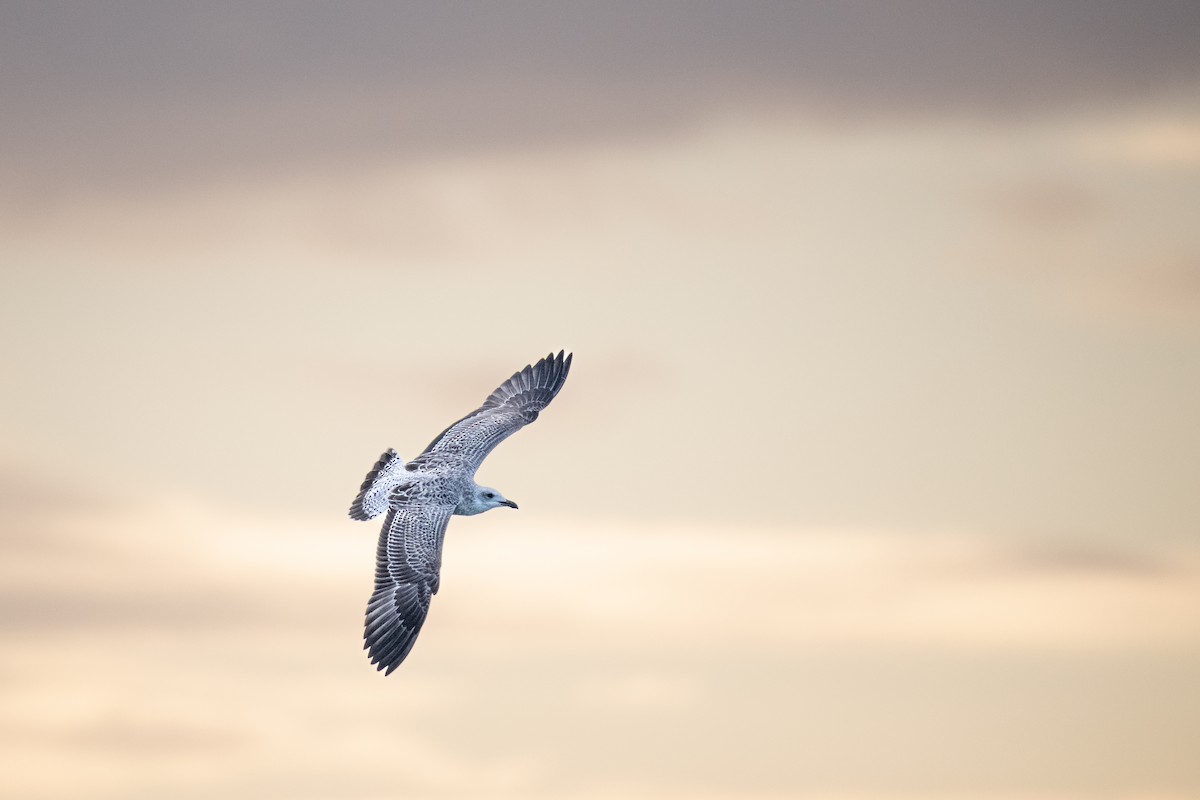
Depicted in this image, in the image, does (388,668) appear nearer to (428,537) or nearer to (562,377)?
(428,537)

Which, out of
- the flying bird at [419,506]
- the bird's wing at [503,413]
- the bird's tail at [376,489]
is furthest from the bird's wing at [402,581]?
the bird's wing at [503,413]

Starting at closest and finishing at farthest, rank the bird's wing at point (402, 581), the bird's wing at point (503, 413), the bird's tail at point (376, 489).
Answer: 1. the bird's wing at point (402, 581)
2. the bird's tail at point (376, 489)
3. the bird's wing at point (503, 413)

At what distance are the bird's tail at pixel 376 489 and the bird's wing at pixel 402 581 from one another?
0.97 metres

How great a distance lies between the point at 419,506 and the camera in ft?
156

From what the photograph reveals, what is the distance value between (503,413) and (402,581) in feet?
24.3

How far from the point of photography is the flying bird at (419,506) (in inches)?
1822

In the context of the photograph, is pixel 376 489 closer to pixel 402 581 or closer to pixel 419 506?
pixel 419 506

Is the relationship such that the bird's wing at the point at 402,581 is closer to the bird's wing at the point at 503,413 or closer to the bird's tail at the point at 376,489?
the bird's tail at the point at 376,489

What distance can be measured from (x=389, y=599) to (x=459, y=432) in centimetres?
620

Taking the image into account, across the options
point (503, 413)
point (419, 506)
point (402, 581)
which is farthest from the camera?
point (503, 413)

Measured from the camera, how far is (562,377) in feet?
176

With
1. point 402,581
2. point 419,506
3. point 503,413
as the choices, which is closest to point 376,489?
point 419,506

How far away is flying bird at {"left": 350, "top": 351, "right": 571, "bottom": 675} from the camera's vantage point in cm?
4628

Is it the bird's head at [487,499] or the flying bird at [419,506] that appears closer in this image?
the flying bird at [419,506]
